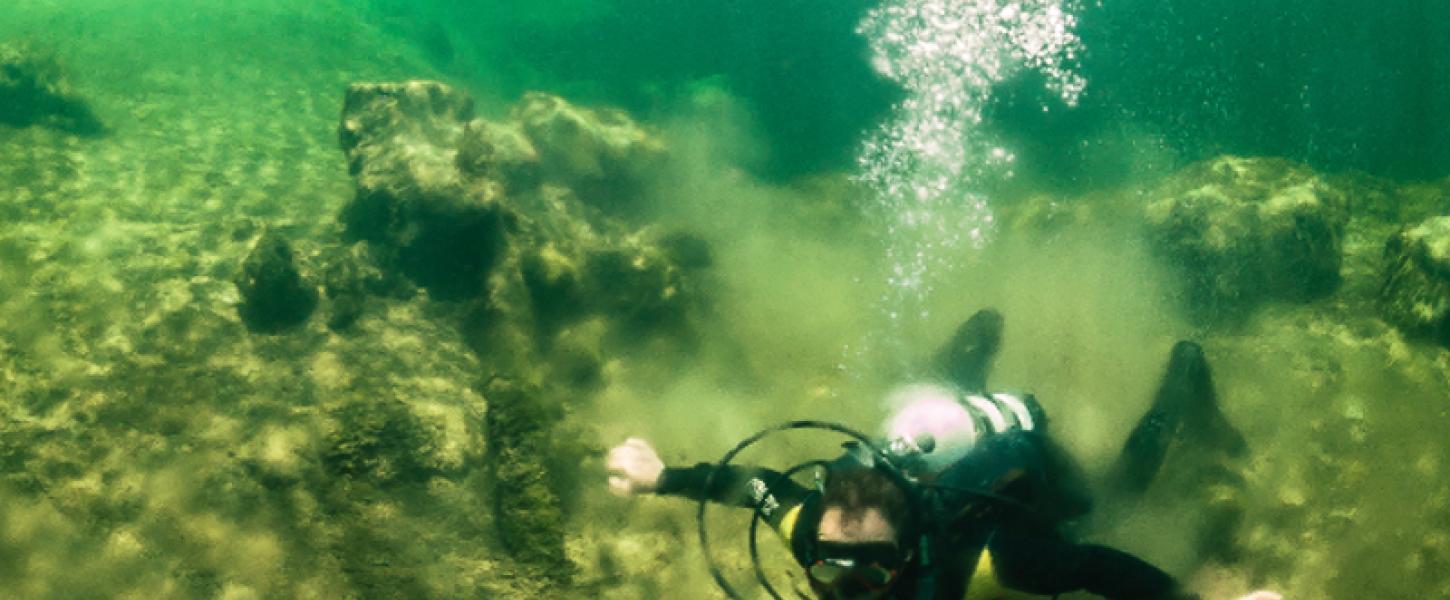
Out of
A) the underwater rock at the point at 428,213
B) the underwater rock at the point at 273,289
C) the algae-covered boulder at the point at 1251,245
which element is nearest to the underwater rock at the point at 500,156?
the underwater rock at the point at 428,213

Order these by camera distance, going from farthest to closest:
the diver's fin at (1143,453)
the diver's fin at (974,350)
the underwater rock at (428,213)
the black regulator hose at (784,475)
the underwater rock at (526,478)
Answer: the underwater rock at (428,213) → the diver's fin at (974,350) → the diver's fin at (1143,453) → the underwater rock at (526,478) → the black regulator hose at (784,475)

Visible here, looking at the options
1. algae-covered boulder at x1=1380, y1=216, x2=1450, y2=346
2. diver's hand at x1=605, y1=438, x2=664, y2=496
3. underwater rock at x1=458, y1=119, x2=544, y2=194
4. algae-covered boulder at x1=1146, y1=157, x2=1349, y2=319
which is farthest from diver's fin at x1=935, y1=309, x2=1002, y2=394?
underwater rock at x1=458, y1=119, x2=544, y2=194

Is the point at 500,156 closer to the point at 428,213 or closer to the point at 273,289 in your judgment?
the point at 428,213

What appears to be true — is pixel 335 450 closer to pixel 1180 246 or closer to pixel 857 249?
pixel 857 249

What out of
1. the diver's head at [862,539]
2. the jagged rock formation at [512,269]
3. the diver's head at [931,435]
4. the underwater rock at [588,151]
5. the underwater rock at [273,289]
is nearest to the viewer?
the diver's head at [862,539]

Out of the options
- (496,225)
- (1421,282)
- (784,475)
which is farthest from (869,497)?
(1421,282)

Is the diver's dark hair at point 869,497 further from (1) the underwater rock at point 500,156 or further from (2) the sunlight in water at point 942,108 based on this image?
(2) the sunlight in water at point 942,108

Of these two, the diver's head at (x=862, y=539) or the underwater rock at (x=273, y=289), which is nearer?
the diver's head at (x=862, y=539)

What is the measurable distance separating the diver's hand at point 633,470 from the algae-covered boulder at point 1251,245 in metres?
7.58

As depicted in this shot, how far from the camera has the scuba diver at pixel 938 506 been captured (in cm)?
236

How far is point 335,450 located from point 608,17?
19430mm

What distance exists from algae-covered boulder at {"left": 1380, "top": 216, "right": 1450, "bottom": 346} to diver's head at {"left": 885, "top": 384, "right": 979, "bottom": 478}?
632cm

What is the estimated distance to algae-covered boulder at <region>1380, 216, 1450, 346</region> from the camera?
6512 millimetres

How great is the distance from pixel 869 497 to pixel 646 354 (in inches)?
204
